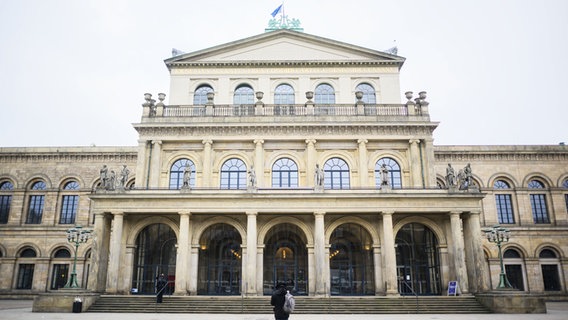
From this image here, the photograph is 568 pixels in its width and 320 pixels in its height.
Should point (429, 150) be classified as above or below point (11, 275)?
above

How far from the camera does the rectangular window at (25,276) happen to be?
1390 inches

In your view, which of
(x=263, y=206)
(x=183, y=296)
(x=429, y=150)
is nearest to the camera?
(x=183, y=296)

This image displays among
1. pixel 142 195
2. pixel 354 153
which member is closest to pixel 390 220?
pixel 354 153

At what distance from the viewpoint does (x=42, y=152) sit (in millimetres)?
37875

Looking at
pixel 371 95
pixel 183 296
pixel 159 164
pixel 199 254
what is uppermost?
pixel 371 95

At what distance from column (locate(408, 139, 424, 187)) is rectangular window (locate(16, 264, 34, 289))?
30.3 m

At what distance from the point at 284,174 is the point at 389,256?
965 centimetres

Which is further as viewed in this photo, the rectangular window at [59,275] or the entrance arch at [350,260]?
the rectangular window at [59,275]

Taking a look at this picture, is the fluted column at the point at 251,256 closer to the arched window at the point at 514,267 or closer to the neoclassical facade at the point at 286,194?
the neoclassical facade at the point at 286,194

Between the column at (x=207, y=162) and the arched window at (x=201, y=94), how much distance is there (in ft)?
14.8

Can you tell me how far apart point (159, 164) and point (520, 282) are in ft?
94.5

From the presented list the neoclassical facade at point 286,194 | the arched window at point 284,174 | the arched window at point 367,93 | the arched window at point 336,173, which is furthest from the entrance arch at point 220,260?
the arched window at point 367,93

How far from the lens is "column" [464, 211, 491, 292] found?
25.2 metres

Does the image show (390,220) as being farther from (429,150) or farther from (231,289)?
(231,289)
